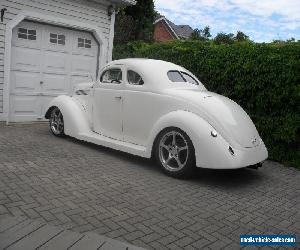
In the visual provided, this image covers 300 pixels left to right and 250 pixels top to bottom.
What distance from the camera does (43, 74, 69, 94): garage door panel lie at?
1027cm

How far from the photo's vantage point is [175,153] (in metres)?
5.92

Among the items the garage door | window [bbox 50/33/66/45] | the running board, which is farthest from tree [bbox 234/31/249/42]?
window [bbox 50/33/66/45]

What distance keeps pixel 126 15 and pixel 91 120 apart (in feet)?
49.0

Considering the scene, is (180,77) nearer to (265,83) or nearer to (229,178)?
(265,83)

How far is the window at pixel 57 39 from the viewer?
10.2 m

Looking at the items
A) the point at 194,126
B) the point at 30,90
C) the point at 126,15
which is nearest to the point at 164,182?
the point at 194,126

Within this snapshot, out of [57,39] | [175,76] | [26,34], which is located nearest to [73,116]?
[175,76]

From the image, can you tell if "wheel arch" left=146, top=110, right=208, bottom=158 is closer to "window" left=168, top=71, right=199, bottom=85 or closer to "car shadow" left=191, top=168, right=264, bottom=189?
"car shadow" left=191, top=168, right=264, bottom=189

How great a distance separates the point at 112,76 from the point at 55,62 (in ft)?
12.1

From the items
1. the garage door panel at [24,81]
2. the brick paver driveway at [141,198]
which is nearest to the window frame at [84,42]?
the garage door panel at [24,81]

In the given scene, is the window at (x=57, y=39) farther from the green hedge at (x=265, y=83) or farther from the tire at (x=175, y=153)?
the tire at (x=175, y=153)

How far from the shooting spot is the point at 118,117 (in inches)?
274

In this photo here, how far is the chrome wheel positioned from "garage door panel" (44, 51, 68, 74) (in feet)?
18.1

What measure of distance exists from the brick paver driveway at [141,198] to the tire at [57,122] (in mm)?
978
